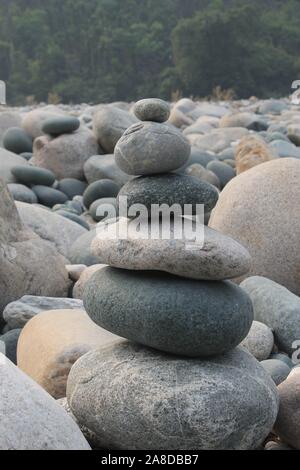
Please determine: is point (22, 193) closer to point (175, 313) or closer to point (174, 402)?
point (175, 313)

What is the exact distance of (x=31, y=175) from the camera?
9.80 m

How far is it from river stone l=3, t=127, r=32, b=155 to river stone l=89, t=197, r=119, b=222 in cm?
277

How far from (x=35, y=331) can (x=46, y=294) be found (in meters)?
1.24

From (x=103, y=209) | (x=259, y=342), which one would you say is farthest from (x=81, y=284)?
(x=103, y=209)

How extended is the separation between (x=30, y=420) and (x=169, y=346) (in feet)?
2.56

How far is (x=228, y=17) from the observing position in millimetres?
39156

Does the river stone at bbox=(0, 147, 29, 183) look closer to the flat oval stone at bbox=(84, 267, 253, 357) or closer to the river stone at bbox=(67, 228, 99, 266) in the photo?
the river stone at bbox=(67, 228, 99, 266)

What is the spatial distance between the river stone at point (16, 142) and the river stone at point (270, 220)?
617 cm

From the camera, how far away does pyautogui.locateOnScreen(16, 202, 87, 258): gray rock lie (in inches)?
276

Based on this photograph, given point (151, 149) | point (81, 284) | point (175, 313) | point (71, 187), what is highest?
point (151, 149)

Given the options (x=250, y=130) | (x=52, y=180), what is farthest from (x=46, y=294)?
(x=250, y=130)

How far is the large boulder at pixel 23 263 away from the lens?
555 centimetres

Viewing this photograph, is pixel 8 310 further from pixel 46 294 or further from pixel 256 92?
pixel 256 92

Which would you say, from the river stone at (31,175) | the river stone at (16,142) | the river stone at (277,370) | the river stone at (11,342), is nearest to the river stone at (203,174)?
the river stone at (31,175)
